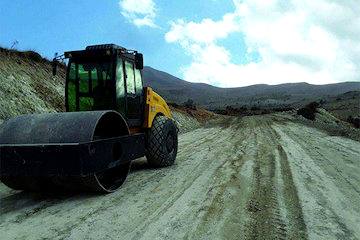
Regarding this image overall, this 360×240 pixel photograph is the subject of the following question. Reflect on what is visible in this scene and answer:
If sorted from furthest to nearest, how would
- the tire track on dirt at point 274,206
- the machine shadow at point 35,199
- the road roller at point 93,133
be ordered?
the machine shadow at point 35,199 → the road roller at point 93,133 → the tire track on dirt at point 274,206

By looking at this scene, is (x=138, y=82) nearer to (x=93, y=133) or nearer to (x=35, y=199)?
(x=93, y=133)

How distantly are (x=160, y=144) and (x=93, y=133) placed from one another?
310cm

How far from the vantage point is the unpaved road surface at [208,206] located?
17.5 feet

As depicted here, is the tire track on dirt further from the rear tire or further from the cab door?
the cab door

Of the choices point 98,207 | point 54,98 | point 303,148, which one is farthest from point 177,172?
point 54,98

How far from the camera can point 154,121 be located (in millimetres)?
9766

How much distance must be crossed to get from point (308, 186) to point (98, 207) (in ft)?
12.0

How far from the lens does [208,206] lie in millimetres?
6363

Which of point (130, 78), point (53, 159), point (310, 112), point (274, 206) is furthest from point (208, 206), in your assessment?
point (310, 112)

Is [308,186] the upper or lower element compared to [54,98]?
lower

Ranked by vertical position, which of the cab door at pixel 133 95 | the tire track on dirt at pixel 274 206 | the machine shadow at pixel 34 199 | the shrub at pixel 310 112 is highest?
the cab door at pixel 133 95

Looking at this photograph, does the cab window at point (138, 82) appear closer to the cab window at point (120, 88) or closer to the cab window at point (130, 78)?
the cab window at point (130, 78)

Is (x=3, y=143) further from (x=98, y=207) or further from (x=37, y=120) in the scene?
(x=98, y=207)

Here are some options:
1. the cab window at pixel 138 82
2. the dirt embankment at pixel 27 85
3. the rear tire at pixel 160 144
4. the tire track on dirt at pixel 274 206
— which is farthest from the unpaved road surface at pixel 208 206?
the dirt embankment at pixel 27 85
